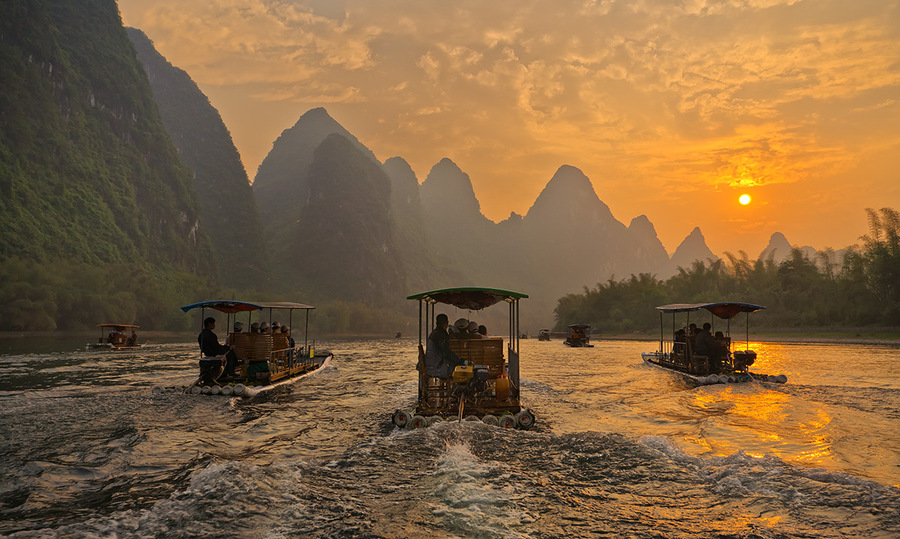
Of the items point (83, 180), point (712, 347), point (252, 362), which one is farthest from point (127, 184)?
point (712, 347)

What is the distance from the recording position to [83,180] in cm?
10675

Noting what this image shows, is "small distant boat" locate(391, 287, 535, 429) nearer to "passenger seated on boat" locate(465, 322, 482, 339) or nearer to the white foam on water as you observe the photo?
"passenger seated on boat" locate(465, 322, 482, 339)

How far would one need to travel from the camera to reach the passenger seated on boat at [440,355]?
41.1 ft

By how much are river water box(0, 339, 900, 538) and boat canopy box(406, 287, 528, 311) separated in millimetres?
3202

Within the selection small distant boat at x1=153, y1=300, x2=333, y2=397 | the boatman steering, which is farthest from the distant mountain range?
the boatman steering

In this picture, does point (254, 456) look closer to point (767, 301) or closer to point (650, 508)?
point (650, 508)

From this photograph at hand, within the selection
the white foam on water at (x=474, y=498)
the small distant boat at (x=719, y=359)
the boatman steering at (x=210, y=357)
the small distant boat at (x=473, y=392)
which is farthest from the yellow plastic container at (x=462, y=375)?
the small distant boat at (x=719, y=359)

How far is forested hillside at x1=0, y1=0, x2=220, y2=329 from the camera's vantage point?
68.1 m

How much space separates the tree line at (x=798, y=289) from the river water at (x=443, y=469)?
155ft

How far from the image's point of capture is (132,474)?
8.40 metres

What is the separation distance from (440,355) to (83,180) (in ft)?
396

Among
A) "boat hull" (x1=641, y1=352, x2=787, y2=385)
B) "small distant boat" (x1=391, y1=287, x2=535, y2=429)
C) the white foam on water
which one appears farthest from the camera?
"boat hull" (x1=641, y1=352, x2=787, y2=385)

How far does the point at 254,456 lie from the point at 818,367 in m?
28.6

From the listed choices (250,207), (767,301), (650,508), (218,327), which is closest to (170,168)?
(250,207)
